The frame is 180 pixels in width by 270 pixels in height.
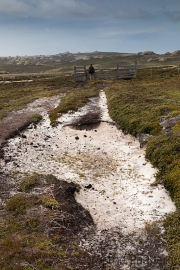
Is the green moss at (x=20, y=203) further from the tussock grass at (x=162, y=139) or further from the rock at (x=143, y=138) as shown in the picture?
the rock at (x=143, y=138)

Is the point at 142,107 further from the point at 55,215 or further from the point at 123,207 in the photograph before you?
the point at 55,215

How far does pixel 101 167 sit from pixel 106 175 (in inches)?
47.8

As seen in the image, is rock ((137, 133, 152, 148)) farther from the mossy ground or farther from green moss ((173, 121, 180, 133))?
the mossy ground

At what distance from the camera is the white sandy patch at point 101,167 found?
11.8 m

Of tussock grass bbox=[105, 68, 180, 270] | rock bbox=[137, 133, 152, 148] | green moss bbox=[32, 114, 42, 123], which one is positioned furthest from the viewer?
green moss bbox=[32, 114, 42, 123]

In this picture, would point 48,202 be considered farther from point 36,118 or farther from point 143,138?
point 36,118

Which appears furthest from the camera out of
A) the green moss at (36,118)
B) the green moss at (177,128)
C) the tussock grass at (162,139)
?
the green moss at (36,118)

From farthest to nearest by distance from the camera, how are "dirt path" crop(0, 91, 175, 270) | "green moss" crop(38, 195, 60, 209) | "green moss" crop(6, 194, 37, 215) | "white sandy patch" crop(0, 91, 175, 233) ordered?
"white sandy patch" crop(0, 91, 175, 233), "green moss" crop(38, 195, 60, 209), "green moss" crop(6, 194, 37, 215), "dirt path" crop(0, 91, 175, 270)

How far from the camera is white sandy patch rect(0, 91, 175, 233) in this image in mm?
11844

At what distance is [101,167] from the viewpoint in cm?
1695

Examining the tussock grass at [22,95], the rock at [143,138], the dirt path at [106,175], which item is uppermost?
the tussock grass at [22,95]

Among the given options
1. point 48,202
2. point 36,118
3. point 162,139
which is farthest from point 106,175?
point 36,118

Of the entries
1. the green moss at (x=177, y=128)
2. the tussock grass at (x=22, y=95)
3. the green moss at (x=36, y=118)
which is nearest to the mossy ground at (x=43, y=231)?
A: the green moss at (x=177, y=128)

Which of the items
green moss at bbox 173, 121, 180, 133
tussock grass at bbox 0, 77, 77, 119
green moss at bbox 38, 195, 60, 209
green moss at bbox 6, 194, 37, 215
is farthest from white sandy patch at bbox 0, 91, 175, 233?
tussock grass at bbox 0, 77, 77, 119
